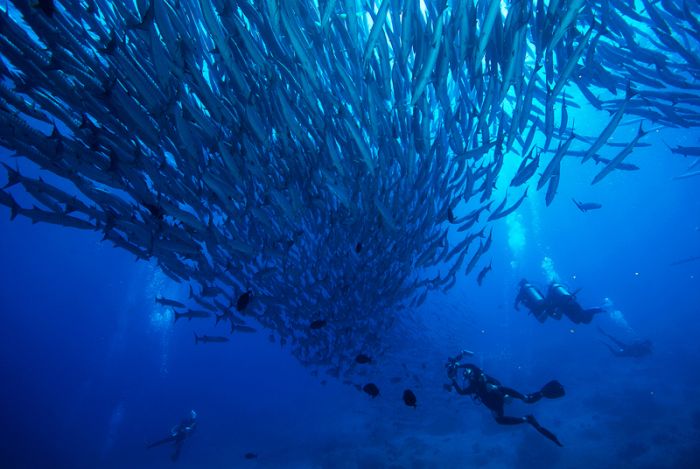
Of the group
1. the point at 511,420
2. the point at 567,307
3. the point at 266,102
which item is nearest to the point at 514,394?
the point at 511,420

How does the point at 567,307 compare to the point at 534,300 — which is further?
the point at 534,300

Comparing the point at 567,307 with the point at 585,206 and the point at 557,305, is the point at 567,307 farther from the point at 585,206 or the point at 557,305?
the point at 585,206

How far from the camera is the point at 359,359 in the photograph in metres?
6.46

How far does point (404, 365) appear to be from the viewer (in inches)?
468

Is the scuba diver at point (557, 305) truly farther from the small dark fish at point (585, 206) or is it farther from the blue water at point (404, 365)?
the small dark fish at point (585, 206)

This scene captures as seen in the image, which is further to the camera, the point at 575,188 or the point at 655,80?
the point at 575,188

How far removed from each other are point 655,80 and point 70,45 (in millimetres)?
9380

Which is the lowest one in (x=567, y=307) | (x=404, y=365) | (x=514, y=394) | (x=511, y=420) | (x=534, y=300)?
(x=511, y=420)

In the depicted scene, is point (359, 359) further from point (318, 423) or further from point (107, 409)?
point (107, 409)

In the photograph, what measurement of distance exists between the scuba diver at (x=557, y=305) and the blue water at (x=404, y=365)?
4.03 ft

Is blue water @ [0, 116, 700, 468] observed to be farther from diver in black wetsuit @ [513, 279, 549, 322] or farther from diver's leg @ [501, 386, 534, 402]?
diver's leg @ [501, 386, 534, 402]

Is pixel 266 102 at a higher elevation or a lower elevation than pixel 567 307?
higher

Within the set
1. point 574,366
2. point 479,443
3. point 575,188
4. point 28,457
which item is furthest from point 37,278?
point 575,188

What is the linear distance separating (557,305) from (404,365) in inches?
196
